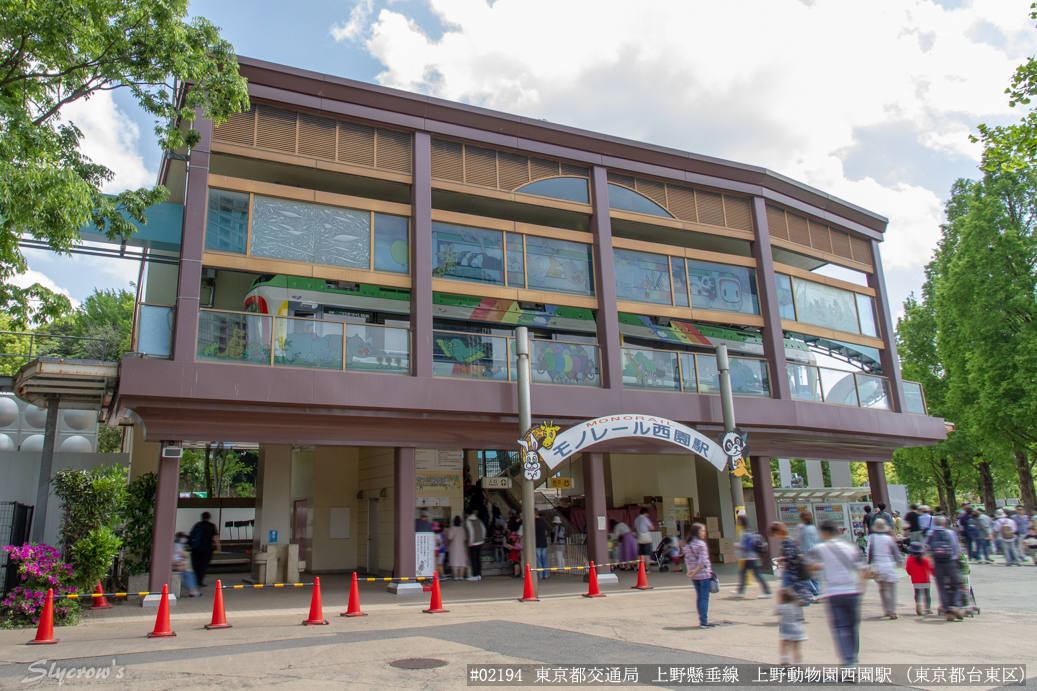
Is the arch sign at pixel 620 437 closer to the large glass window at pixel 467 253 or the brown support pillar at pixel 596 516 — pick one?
the brown support pillar at pixel 596 516

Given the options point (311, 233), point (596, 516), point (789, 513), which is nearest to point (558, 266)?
point (311, 233)

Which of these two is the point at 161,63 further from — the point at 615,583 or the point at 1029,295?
the point at 1029,295

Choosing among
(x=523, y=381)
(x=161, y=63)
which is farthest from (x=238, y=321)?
(x=523, y=381)

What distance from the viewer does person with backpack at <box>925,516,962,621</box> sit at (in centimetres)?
1130

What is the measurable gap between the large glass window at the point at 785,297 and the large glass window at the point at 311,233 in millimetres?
12549

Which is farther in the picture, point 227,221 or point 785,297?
point 785,297

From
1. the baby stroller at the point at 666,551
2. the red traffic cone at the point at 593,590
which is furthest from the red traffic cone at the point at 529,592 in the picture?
the baby stroller at the point at 666,551

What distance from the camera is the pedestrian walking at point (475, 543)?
18484mm

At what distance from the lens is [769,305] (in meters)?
21.3

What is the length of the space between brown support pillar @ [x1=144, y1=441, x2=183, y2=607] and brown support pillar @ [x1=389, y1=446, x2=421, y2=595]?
4.52 meters

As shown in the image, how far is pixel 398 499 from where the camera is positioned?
53.2 feet

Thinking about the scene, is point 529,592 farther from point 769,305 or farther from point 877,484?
point 877,484

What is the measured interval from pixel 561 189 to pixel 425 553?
10147 mm

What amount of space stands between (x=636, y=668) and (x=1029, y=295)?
31.3 meters
